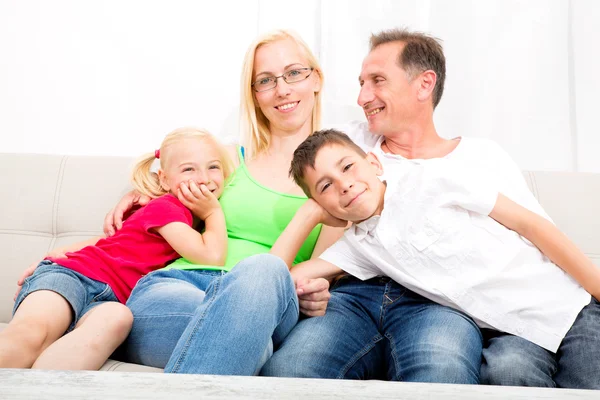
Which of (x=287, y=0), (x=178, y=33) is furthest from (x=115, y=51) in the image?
(x=287, y=0)

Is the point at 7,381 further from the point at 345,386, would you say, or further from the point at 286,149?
the point at 286,149

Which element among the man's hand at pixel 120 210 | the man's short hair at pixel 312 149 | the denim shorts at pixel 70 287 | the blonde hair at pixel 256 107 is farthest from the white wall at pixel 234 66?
the denim shorts at pixel 70 287

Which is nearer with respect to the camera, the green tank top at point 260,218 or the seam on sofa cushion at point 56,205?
the green tank top at point 260,218

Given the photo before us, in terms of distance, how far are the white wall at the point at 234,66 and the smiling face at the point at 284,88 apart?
1.32 ft

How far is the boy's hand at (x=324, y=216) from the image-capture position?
63.8 inches

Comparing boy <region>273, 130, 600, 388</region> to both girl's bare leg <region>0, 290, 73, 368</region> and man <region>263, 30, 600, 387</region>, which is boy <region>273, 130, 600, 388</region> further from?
girl's bare leg <region>0, 290, 73, 368</region>

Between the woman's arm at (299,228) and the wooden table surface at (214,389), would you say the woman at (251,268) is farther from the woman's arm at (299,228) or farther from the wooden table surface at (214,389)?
the wooden table surface at (214,389)

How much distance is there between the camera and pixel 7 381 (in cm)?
79

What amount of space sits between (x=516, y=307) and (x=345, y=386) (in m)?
0.70

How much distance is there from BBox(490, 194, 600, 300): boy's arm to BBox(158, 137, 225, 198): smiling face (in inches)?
30.1

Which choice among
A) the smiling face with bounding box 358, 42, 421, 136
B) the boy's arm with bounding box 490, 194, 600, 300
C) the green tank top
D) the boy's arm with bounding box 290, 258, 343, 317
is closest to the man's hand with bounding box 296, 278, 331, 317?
the boy's arm with bounding box 290, 258, 343, 317

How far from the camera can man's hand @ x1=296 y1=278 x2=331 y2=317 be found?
56.6 inches

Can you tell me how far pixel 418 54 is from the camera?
1.82 m

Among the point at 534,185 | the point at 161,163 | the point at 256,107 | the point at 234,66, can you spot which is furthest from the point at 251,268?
the point at 234,66
